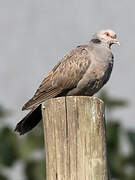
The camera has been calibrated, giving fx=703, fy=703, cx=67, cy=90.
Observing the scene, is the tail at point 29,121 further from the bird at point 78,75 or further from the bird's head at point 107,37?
the bird's head at point 107,37

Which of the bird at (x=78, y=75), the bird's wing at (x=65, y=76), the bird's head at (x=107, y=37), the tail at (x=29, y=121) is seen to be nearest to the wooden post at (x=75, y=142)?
the tail at (x=29, y=121)

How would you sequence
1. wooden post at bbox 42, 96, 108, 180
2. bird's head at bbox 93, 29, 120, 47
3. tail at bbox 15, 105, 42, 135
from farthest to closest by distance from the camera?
bird's head at bbox 93, 29, 120, 47 < tail at bbox 15, 105, 42, 135 < wooden post at bbox 42, 96, 108, 180

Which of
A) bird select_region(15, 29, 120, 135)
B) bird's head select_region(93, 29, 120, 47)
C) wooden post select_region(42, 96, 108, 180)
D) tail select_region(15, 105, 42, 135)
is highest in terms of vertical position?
bird's head select_region(93, 29, 120, 47)

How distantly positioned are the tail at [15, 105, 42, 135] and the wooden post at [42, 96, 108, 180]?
1.52 meters

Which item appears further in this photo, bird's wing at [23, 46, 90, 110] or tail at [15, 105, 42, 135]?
bird's wing at [23, 46, 90, 110]

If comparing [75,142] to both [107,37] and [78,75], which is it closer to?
[78,75]

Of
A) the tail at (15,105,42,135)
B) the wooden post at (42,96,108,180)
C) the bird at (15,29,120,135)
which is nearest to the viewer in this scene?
the wooden post at (42,96,108,180)

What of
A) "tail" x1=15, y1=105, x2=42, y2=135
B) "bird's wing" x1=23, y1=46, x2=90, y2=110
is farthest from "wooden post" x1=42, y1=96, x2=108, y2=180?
"bird's wing" x1=23, y1=46, x2=90, y2=110

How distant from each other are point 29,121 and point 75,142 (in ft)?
6.30

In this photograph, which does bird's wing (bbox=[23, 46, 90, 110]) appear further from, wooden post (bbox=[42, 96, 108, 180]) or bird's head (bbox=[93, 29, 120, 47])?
wooden post (bbox=[42, 96, 108, 180])

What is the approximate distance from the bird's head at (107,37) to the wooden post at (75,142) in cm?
306

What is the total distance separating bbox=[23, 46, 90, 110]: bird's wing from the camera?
7.92 meters

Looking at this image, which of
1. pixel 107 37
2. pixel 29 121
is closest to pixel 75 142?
pixel 29 121

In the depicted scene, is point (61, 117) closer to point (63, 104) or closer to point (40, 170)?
point (63, 104)
